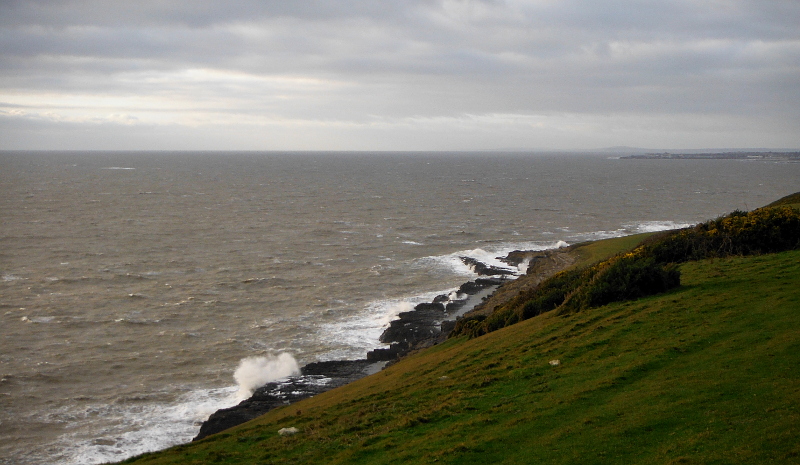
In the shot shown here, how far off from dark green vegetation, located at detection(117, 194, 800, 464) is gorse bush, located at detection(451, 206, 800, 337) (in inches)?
30.8

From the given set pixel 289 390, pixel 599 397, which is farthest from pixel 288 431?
pixel 289 390

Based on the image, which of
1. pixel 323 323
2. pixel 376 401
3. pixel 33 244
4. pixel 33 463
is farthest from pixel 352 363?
pixel 33 244

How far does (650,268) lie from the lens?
24562 millimetres

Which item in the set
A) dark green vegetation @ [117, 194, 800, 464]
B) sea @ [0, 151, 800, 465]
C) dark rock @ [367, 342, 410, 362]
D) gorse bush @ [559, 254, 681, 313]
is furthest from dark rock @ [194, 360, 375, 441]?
gorse bush @ [559, 254, 681, 313]

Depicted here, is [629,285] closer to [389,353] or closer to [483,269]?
[389,353]

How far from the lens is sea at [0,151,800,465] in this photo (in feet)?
94.4

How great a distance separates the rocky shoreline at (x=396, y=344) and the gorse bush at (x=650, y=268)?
490cm

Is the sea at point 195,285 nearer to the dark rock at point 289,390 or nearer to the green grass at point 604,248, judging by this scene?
the dark rock at point 289,390

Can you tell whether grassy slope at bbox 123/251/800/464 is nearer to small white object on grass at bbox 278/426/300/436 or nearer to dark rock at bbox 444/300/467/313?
small white object on grass at bbox 278/426/300/436

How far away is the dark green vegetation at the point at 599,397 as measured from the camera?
38.5ft

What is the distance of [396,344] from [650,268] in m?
15.9

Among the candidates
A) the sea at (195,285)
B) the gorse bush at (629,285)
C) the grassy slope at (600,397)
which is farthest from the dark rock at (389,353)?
the gorse bush at (629,285)

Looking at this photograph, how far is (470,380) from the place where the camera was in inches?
766

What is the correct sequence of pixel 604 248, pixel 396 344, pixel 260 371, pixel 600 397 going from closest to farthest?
pixel 600 397, pixel 260 371, pixel 396 344, pixel 604 248
